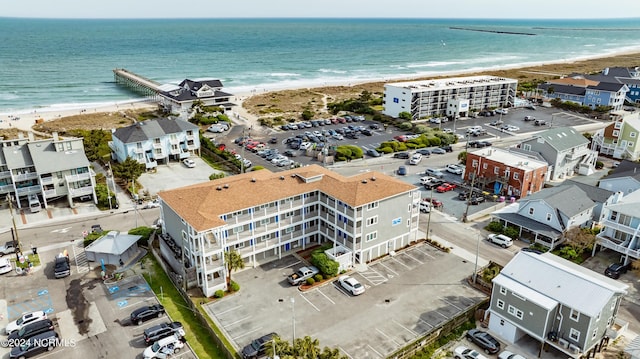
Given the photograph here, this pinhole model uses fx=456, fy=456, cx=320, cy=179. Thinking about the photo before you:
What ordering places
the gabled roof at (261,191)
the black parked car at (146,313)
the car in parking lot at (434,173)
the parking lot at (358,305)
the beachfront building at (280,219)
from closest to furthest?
1. the parking lot at (358,305)
2. the black parked car at (146,313)
3. the beachfront building at (280,219)
4. the gabled roof at (261,191)
5. the car in parking lot at (434,173)

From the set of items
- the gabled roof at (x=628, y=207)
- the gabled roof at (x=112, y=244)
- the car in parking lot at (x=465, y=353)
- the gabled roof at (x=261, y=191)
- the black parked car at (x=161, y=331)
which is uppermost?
the gabled roof at (x=261, y=191)

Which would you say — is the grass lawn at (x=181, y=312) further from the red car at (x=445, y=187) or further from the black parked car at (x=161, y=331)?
the red car at (x=445, y=187)

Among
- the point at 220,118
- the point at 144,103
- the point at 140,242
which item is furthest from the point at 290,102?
the point at 140,242

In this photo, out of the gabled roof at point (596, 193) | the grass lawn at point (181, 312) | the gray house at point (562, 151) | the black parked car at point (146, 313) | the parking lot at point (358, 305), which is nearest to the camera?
the grass lawn at point (181, 312)

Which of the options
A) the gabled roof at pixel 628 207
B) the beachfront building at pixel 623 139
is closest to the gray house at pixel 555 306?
the gabled roof at pixel 628 207

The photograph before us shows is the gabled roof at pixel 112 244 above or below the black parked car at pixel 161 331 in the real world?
above

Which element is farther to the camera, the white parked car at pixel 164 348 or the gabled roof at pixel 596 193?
the gabled roof at pixel 596 193

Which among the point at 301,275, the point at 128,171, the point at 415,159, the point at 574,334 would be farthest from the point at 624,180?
the point at 128,171
